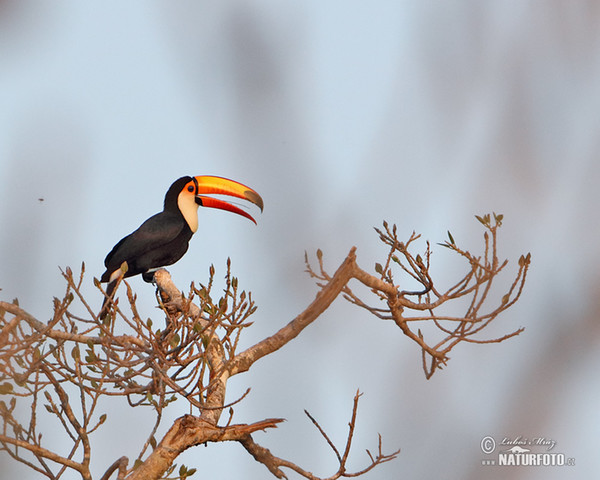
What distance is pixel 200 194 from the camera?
10.8 m

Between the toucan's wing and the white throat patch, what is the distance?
310mm

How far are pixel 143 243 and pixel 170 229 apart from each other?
494mm

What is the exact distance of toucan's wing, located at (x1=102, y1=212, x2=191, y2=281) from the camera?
9180 mm

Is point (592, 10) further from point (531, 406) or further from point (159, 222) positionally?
point (159, 222)

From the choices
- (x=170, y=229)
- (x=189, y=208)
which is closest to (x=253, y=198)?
(x=189, y=208)

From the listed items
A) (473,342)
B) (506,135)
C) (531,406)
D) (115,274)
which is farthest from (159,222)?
(531,406)

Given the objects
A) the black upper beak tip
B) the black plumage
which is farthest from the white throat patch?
the black upper beak tip

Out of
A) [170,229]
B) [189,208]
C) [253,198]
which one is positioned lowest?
[170,229]

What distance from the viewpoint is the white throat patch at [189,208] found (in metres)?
10.2

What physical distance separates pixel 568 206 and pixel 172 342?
8.42 ft

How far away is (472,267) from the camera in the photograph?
17.3 feet

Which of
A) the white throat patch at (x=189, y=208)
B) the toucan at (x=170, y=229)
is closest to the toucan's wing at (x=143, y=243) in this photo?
the toucan at (x=170, y=229)

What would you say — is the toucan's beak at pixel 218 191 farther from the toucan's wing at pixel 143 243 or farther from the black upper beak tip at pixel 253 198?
the toucan's wing at pixel 143 243

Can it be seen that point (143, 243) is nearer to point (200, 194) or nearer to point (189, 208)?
point (189, 208)
